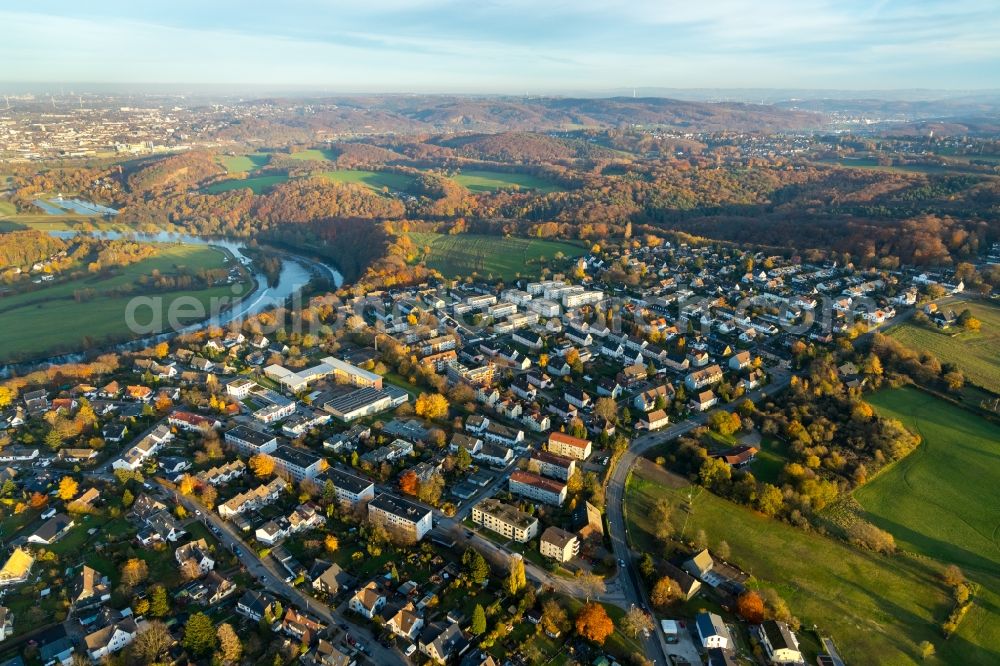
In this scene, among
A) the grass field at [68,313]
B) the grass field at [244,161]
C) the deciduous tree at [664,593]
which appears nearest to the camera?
the deciduous tree at [664,593]

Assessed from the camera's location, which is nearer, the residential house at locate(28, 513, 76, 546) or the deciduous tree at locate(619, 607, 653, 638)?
the deciduous tree at locate(619, 607, 653, 638)

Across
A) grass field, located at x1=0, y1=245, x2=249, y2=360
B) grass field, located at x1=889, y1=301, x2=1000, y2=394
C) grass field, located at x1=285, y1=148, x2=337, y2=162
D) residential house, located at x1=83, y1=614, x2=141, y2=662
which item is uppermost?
grass field, located at x1=285, y1=148, x2=337, y2=162

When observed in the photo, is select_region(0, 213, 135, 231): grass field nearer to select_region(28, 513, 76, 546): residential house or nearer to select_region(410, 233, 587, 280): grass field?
select_region(410, 233, 587, 280): grass field

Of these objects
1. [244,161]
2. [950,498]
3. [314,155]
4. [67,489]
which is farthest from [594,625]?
[314,155]

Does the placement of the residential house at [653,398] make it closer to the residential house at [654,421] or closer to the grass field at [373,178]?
the residential house at [654,421]

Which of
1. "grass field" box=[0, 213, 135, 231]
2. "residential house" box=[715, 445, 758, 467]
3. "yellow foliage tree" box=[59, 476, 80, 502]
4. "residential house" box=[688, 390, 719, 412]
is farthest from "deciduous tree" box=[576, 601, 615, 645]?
"grass field" box=[0, 213, 135, 231]

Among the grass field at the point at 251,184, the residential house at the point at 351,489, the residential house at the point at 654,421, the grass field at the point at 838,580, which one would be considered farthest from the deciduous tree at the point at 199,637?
the grass field at the point at 251,184
